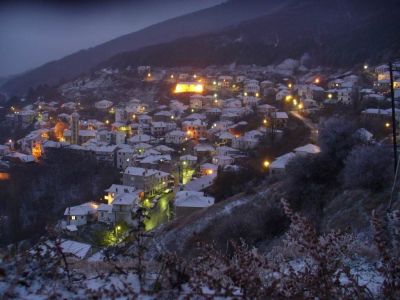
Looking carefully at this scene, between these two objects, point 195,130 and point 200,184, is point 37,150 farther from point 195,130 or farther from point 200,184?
point 200,184

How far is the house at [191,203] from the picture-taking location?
66.6ft

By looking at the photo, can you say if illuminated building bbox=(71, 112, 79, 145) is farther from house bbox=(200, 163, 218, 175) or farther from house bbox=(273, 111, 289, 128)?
house bbox=(273, 111, 289, 128)

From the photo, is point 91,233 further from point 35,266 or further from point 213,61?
point 213,61

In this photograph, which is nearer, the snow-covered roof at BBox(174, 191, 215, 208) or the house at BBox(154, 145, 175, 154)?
the snow-covered roof at BBox(174, 191, 215, 208)

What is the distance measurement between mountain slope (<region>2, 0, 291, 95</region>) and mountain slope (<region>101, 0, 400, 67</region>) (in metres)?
30.5

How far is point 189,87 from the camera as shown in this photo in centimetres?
5550

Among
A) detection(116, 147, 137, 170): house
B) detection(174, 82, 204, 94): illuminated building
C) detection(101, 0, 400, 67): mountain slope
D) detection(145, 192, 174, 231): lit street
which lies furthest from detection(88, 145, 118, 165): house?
detection(101, 0, 400, 67): mountain slope

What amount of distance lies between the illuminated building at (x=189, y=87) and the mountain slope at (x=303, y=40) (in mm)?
12811

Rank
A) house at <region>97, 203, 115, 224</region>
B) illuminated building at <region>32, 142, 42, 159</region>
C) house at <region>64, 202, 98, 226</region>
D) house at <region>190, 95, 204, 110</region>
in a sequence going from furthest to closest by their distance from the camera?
house at <region>190, 95, 204, 110</region> → illuminated building at <region>32, 142, 42, 159</region> → house at <region>64, 202, 98, 226</region> → house at <region>97, 203, 115, 224</region>

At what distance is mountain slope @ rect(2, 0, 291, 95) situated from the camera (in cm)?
11900

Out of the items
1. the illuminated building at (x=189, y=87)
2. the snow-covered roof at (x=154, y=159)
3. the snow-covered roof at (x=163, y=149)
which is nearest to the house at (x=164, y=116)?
the snow-covered roof at (x=163, y=149)

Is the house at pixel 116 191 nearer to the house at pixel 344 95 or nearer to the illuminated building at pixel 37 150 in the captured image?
the illuminated building at pixel 37 150

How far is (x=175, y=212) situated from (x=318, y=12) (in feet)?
282

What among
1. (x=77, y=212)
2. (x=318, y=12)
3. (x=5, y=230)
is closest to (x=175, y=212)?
(x=77, y=212)
